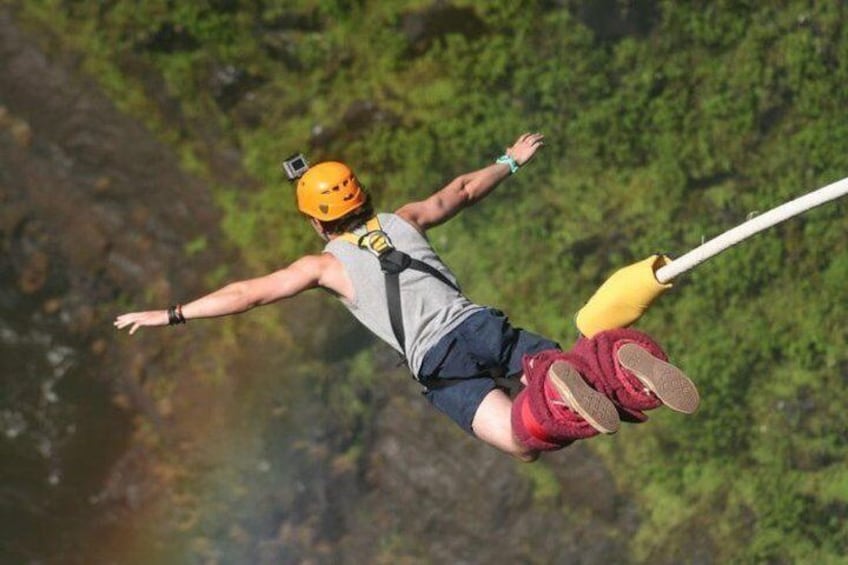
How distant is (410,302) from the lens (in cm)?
731

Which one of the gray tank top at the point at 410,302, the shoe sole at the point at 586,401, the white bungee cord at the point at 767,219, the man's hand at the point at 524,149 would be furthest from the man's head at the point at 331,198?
the white bungee cord at the point at 767,219

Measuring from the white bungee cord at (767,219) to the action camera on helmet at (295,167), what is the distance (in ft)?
8.12

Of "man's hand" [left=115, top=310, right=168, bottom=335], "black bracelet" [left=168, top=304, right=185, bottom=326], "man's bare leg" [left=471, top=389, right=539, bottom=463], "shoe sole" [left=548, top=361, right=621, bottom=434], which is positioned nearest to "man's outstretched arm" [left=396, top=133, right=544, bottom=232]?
"man's bare leg" [left=471, top=389, right=539, bottom=463]

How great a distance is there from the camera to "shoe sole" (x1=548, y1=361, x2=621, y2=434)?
6180 millimetres

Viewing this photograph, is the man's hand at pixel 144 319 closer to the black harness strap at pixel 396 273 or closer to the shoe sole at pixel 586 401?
the black harness strap at pixel 396 273

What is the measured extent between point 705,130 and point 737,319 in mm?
1714

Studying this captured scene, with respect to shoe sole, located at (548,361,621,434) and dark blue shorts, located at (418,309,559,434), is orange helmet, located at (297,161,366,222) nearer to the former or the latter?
dark blue shorts, located at (418,309,559,434)

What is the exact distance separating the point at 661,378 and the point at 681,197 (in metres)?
6.24

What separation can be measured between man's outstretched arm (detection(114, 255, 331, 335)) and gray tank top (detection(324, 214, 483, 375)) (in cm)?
25

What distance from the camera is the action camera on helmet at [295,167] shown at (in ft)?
25.3

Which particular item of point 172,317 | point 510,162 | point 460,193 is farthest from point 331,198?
point 510,162

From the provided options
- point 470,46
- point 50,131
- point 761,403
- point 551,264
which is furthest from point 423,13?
point 761,403

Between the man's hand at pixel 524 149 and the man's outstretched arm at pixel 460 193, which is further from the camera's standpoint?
the man's hand at pixel 524 149

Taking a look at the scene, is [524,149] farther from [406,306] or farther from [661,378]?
[661,378]
